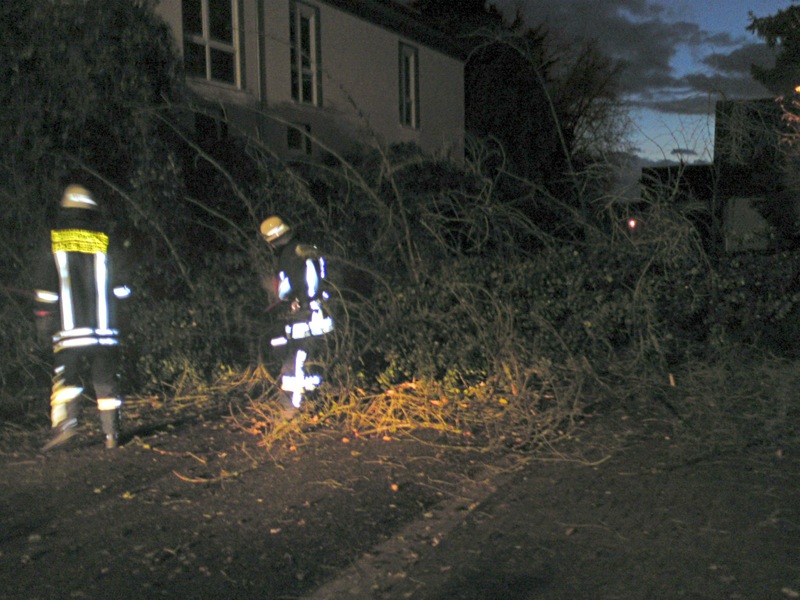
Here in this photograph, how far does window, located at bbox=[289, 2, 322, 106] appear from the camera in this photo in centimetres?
1734

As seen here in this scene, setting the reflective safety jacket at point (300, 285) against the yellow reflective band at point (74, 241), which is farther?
the reflective safety jacket at point (300, 285)

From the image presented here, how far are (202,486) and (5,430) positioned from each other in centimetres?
267

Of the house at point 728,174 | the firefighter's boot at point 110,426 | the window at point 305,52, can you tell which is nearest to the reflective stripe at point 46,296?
the firefighter's boot at point 110,426

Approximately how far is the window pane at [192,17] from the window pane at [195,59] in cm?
26

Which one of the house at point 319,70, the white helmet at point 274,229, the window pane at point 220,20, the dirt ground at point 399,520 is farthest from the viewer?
the window pane at point 220,20

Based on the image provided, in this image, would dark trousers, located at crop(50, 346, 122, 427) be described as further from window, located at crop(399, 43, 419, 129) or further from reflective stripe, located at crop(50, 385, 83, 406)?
window, located at crop(399, 43, 419, 129)

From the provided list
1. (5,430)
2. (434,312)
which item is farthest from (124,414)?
(434,312)

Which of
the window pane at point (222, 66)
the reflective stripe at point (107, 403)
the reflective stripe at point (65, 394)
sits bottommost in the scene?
the reflective stripe at point (107, 403)

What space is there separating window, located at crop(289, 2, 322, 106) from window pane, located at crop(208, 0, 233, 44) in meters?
1.64

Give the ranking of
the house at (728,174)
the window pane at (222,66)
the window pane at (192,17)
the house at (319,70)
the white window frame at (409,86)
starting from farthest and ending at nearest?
the white window frame at (409,86) < the window pane at (222,66) < the house at (319,70) < the window pane at (192,17) < the house at (728,174)

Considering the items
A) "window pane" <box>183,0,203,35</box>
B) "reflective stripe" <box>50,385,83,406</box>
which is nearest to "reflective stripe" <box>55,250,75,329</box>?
"reflective stripe" <box>50,385,83,406</box>

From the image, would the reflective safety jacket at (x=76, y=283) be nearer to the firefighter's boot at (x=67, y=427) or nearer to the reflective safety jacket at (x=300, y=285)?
the firefighter's boot at (x=67, y=427)

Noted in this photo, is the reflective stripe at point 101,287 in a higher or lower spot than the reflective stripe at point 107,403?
higher

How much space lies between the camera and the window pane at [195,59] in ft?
48.7
